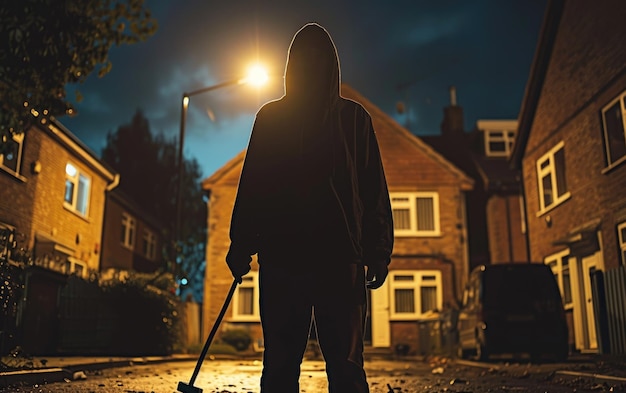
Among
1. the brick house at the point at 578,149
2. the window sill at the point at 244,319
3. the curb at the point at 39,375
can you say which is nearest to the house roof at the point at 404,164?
the brick house at the point at 578,149

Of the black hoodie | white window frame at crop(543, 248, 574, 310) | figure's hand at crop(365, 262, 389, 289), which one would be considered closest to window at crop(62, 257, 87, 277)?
white window frame at crop(543, 248, 574, 310)

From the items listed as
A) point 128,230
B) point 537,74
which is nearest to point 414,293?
point 537,74

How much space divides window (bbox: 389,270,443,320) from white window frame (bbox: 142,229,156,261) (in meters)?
14.8

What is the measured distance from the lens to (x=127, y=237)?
108ft

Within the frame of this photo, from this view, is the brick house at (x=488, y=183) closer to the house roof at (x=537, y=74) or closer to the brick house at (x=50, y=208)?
the house roof at (x=537, y=74)

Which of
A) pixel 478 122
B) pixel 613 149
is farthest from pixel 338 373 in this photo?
pixel 478 122

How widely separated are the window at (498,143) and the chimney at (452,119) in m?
3.29

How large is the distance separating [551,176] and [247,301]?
12.0 m

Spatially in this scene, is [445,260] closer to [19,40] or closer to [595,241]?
[595,241]

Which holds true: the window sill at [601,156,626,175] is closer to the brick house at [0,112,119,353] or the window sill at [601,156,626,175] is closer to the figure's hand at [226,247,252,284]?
the brick house at [0,112,119,353]

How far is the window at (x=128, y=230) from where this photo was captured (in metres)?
32.2

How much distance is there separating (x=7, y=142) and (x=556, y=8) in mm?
16740

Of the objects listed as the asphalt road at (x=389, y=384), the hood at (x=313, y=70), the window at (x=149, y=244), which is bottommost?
the asphalt road at (x=389, y=384)

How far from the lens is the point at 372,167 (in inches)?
146
